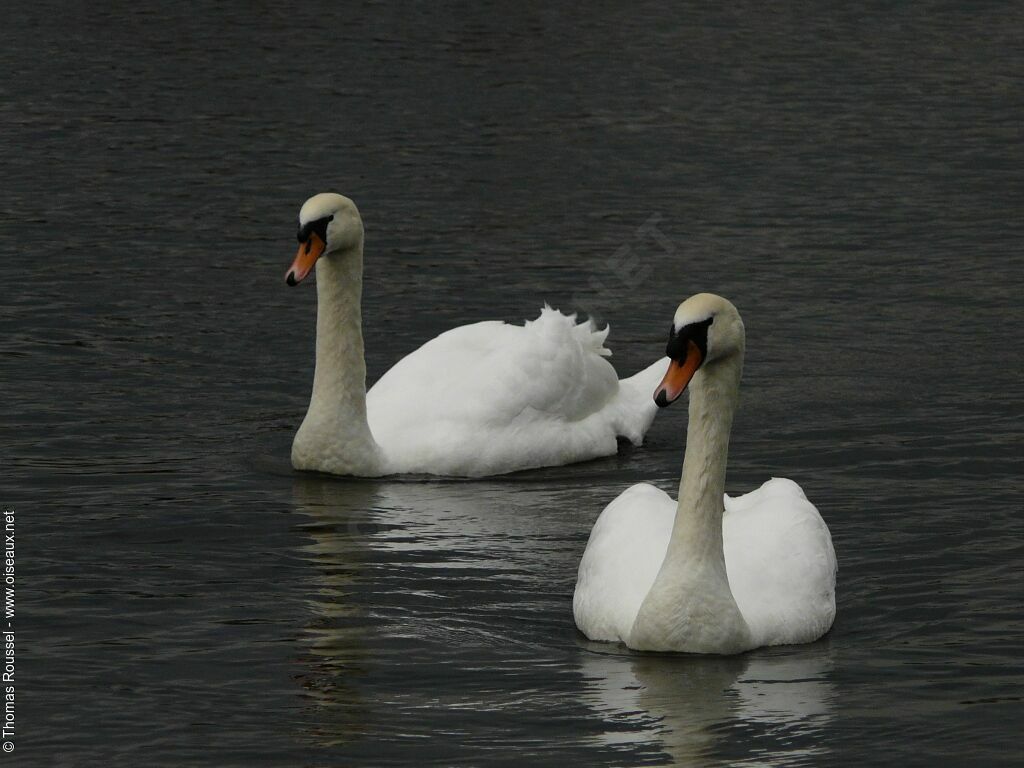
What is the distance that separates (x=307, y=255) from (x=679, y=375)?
14.7 ft

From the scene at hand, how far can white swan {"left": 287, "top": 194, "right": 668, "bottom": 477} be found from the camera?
44.4ft

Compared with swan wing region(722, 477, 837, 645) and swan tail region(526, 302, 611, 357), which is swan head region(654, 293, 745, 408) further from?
swan tail region(526, 302, 611, 357)

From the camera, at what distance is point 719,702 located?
9297mm

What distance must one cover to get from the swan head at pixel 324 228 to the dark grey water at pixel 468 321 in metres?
1.39

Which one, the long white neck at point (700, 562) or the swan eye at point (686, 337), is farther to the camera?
the long white neck at point (700, 562)

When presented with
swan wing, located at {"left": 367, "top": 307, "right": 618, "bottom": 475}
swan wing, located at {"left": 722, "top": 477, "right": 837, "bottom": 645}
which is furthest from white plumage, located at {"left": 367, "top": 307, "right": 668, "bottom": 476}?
swan wing, located at {"left": 722, "top": 477, "right": 837, "bottom": 645}

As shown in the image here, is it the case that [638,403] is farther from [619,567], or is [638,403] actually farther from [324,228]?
[619,567]

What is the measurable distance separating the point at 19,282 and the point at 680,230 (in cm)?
664

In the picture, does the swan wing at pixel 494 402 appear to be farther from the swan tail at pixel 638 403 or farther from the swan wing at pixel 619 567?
the swan wing at pixel 619 567

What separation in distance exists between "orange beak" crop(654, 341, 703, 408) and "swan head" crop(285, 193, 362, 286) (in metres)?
4.23

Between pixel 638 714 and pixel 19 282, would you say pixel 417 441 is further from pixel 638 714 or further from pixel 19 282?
pixel 19 282

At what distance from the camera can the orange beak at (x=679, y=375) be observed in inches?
363

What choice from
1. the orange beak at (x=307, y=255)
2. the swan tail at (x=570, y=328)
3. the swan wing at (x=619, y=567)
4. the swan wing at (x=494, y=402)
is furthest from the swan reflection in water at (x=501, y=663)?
the swan tail at (x=570, y=328)

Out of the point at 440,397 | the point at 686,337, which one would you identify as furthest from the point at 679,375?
the point at 440,397
